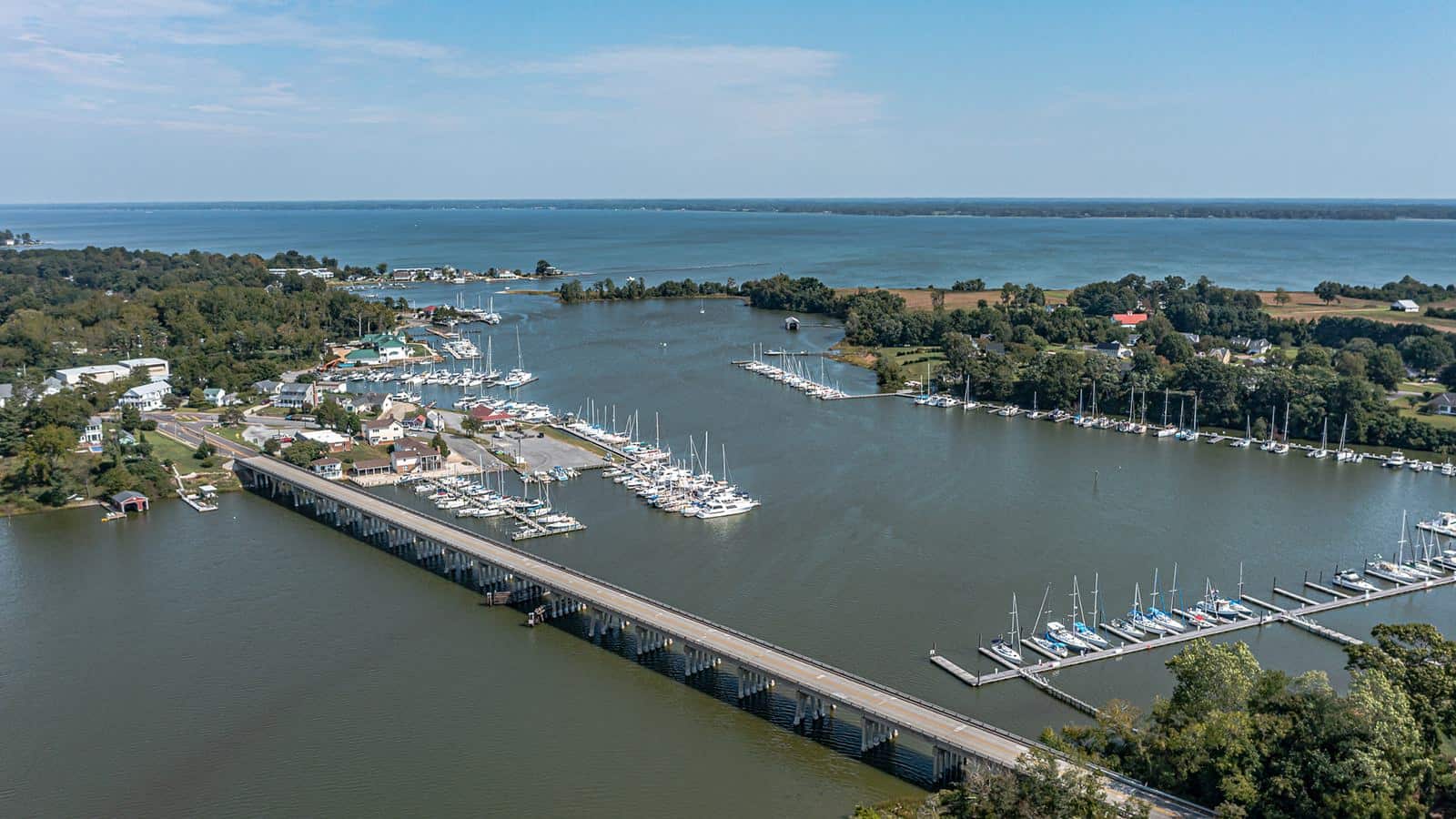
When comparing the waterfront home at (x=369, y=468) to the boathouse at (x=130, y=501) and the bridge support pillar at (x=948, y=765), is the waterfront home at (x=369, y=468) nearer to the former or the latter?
the boathouse at (x=130, y=501)

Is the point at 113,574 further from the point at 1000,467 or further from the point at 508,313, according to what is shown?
the point at 508,313

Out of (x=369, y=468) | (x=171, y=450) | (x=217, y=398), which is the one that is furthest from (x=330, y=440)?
(x=217, y=398)

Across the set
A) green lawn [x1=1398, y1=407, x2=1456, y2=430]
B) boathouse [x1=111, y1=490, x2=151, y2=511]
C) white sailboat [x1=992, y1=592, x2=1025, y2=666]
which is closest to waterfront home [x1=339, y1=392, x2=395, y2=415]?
boathouse [x1=111, y1=490, x2=151, y2=511]

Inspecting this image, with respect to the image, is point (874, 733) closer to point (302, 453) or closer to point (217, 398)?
point (302, 453)

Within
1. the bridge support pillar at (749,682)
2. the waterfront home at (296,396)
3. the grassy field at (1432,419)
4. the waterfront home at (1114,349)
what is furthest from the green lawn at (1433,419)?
the waterfront home at (296,396)

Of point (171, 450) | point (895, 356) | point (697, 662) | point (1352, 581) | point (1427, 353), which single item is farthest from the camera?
point (895, 356)

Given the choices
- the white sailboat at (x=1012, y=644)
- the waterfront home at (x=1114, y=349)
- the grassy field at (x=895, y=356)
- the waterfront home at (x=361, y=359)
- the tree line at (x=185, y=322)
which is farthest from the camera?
the waterfront home at (x=361, y=359)
